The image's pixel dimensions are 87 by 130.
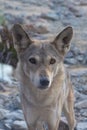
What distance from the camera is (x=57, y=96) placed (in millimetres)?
7113

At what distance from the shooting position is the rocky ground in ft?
28.1

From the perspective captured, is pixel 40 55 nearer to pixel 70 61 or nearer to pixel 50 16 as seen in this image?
pixel 70 61

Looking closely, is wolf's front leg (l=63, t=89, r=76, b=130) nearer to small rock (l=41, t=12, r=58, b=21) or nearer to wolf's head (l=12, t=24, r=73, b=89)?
wolf's head (l=12, t=24, r=73, b=89)

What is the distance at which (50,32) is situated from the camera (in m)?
13.7

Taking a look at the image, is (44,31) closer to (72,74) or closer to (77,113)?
(72,74)

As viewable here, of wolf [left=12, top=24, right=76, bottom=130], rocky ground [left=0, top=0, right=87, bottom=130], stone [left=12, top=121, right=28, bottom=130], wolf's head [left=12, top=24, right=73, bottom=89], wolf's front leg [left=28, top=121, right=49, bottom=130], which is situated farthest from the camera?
rocky ground [left=0, top=0, right=87, bottom=130]

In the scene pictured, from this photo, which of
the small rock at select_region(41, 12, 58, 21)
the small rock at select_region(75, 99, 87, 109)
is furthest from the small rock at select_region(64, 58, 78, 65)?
the small rock at select_region(41, 12, 58, 21)

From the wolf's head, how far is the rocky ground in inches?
55.1

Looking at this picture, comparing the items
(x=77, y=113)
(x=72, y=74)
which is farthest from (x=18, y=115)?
(x=72, y=74)

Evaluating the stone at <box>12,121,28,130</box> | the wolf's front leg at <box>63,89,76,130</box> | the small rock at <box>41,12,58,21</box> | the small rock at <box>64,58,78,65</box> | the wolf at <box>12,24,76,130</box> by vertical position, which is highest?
the wolf at <box>12,24,76,130</box>

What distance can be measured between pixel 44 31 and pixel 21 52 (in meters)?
6.67

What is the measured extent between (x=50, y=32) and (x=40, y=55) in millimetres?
6922

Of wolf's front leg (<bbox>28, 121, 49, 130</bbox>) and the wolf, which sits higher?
the wolf

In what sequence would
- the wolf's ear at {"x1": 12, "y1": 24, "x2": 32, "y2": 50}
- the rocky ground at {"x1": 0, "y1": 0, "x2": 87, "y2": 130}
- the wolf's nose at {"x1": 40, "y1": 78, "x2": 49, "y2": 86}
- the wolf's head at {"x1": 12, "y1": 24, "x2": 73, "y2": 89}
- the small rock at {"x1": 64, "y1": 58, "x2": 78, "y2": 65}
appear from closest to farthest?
1. the wolf's nose at {"x1": 40, "y1": 78, "x2": 49, "y2": 86}
2. the wolf's head at {"x1": 12, "y1": 24, "x2": 73, "y2": 89}
3. the wolf's ear at {"x1": 12, "y1": 24, "x2": 32, "y2": 50}
4. the rocky ground at {"x1": 0, "y1": 0, "x2": 87, "y2": 130}
5. the small rock at {"x1": 64, "y1": 58, "x2": 78, "y2": 65}
